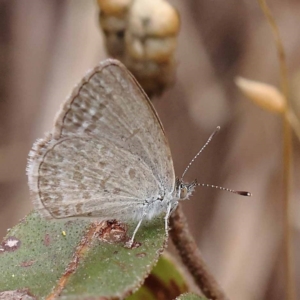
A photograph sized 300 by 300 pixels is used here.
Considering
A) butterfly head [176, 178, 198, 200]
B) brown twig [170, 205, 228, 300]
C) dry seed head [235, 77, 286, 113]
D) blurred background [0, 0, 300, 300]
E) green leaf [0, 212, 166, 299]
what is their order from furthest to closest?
blurred background [0, 0, 300, 300] < dry seed head [235, 77, 286, 113] < butterfly head [176, 178, 198, 200] < brown twig [170, 205, 228, 300] < green leaf [0, 212, 166, 299]

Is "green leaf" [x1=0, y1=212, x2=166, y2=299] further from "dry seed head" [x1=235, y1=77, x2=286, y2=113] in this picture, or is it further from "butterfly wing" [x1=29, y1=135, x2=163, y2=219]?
"dry seed head" [x1=235, y1=77, x2=286, y2=113]

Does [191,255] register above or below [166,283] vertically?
above

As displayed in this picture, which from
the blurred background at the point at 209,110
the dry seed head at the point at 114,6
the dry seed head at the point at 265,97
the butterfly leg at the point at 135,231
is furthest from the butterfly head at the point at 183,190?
the blurred background at the point at 209,110

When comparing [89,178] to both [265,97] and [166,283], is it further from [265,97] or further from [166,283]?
[265,97]

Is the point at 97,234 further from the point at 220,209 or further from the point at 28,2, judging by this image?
the point at 28,2

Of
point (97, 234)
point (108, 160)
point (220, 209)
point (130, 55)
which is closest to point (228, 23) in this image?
point (220, 209)

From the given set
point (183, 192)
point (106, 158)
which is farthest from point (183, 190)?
point (106, 158)

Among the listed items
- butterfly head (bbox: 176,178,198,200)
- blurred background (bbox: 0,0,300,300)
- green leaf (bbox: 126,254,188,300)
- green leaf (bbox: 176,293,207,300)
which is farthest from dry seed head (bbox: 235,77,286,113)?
blurred background (bbox: 0,0,300,300)
